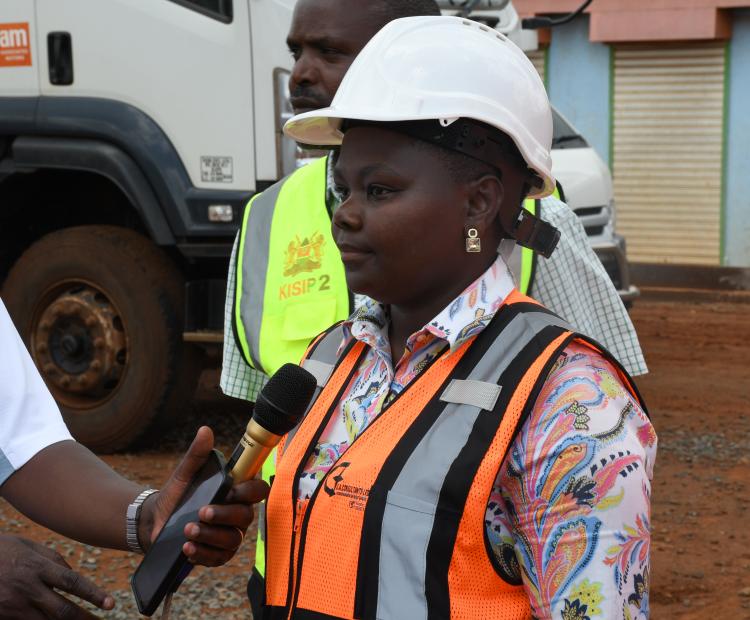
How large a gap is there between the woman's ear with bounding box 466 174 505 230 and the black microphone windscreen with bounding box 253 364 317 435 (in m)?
0.39

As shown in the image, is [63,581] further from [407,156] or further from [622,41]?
[622,41]

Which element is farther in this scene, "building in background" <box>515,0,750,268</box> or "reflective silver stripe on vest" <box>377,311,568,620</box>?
"building in background" <box>515,0,750,268</box>

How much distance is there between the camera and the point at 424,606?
1.99 metres

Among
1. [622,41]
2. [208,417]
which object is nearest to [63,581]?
[208,417]

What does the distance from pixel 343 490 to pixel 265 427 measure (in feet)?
0.54

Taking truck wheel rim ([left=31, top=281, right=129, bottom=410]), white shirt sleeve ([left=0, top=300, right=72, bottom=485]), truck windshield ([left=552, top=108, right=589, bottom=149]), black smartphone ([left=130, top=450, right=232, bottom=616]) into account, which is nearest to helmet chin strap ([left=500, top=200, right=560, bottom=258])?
black smartphone ([left=130, top=450, right=232, bottom=616])

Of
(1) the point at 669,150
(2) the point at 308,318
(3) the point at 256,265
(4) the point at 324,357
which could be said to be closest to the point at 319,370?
(4) the point at 324,357

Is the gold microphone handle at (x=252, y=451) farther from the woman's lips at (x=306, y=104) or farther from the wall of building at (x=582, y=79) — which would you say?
the wall of building at (x=582, y=79)

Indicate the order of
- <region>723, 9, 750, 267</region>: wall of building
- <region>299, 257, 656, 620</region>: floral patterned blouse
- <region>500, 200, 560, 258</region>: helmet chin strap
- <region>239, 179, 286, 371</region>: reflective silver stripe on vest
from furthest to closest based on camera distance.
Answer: <region>723, 9, 750, 267</region>: wall of building < <region>239, 179, 286, 371</region>: reflective silver stripe on vest < <region>500, 200, 560, 258</region>: helmet chin strap < <region>299, 257, 656, 620</region>: floral patterned blouse

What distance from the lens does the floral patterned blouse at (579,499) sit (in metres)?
1.94

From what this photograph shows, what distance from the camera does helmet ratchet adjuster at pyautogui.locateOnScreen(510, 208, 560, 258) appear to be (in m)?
2.35

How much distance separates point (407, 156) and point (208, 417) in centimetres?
656

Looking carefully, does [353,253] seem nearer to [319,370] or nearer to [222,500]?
[319,370]

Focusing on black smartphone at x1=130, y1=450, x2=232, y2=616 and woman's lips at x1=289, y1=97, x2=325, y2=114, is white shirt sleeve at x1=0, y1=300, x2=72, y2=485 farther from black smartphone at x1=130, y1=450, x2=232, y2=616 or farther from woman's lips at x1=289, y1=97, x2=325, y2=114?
woman's lips at x1=289, y1=97, x2=325, y2=114
